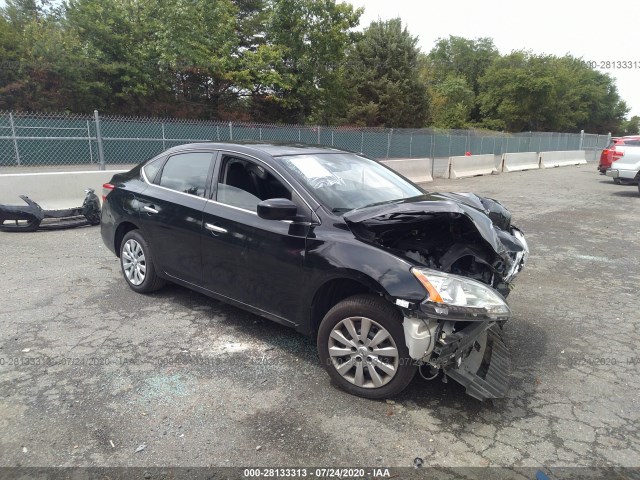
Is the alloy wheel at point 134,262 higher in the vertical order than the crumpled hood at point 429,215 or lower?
lower

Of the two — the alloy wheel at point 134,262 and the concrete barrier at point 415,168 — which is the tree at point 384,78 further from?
the alloy wheel at point 134,262

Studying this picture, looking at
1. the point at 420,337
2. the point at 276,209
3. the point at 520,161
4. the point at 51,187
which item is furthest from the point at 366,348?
the point at 520,161

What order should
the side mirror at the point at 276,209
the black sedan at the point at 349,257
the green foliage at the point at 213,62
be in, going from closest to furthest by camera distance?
the black sedan at the point at 349,257 < the side mirror at the point at 276,209 < the green foliage at the point at 213,62

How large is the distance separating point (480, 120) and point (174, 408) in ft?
195

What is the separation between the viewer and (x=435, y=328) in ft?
9.58

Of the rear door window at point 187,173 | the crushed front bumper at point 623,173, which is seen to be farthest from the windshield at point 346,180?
the crushed front bumper at point 623,173

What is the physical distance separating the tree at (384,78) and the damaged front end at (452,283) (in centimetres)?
3204

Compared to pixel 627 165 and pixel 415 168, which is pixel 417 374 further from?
pixel 627 165

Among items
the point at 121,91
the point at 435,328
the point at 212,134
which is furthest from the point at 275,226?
the point at 121,91

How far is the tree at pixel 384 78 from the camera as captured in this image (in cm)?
3434

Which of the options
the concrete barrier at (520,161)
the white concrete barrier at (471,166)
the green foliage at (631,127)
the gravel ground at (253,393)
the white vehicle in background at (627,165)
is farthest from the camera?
the green foliage at (631,127)

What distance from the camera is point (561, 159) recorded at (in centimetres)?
2831

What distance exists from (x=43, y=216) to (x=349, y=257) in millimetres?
6737

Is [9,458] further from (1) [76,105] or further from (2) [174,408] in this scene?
(1) [76,105]
